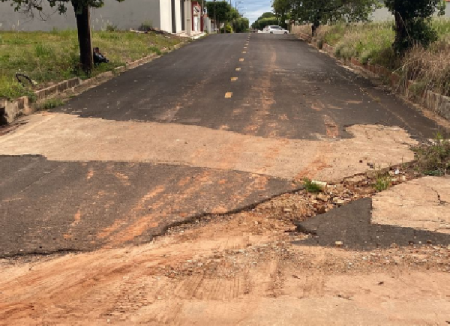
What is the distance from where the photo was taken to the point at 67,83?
12.1 m

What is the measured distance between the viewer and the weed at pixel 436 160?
222 inches

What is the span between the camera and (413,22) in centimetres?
1260

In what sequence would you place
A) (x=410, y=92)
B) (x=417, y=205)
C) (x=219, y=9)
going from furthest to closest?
(x=219, y=9) → (x=410, y=92) → (x=417, y=205)

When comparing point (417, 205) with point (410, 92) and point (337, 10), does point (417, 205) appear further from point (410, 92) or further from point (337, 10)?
point (337, 10)

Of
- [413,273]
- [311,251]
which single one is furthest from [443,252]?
[311,251]

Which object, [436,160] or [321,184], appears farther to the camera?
[436,160]

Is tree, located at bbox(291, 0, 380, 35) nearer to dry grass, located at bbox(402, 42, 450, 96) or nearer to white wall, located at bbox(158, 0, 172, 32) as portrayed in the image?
white wall, located at bbox(158, 0, 172, 32)

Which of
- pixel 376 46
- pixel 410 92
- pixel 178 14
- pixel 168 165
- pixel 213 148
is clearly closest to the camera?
pixel 168 165

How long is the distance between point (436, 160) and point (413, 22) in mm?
8229

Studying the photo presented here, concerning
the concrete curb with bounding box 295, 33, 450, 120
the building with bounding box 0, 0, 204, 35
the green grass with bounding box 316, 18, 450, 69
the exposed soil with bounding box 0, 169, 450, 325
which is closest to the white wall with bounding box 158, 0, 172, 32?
the building with bounding box 0, 0, 204, 35

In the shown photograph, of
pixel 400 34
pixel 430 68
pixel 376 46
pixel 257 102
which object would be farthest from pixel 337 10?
pixel 257 102

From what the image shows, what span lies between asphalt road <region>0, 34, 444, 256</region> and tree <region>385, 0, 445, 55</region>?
5.03 feet

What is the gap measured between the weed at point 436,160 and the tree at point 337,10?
2698 cm

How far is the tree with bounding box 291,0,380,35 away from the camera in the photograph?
3109 cm
